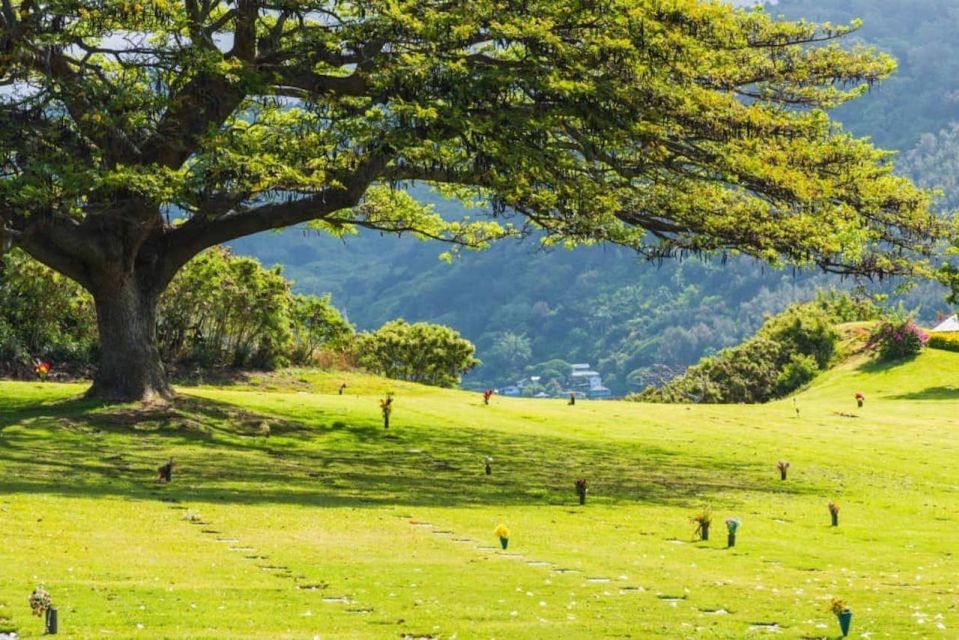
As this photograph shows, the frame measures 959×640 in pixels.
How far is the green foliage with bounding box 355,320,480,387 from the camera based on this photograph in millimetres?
62438

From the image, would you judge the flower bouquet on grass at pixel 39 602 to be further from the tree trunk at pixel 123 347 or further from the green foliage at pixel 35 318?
the green foliage at pixel 35 318

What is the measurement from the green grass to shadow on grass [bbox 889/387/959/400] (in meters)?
8.62

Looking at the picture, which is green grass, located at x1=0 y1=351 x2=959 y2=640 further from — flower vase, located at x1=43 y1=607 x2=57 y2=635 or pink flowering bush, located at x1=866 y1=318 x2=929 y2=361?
pink flowering bush, located at x1=866 y1=318 x2=929 y2=361

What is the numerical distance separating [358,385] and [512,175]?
2057 cm

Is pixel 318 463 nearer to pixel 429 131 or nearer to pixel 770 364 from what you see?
pixel 429 131

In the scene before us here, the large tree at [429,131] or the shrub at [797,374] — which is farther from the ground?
the large tree at [429,131]

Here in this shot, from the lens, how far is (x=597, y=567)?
18.5 metres

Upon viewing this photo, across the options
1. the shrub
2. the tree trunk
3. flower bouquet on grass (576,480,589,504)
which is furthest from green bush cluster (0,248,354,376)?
the shrub

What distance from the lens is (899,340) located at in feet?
209

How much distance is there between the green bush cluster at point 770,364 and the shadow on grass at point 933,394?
9.17 meters

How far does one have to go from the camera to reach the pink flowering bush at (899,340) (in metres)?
63.5

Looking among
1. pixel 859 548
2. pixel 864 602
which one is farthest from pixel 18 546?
pixel 859 548

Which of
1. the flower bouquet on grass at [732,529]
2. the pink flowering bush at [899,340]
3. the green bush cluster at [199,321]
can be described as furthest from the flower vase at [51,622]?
the pink flowering bush at [899,340]

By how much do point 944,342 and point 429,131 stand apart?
43.8 m
